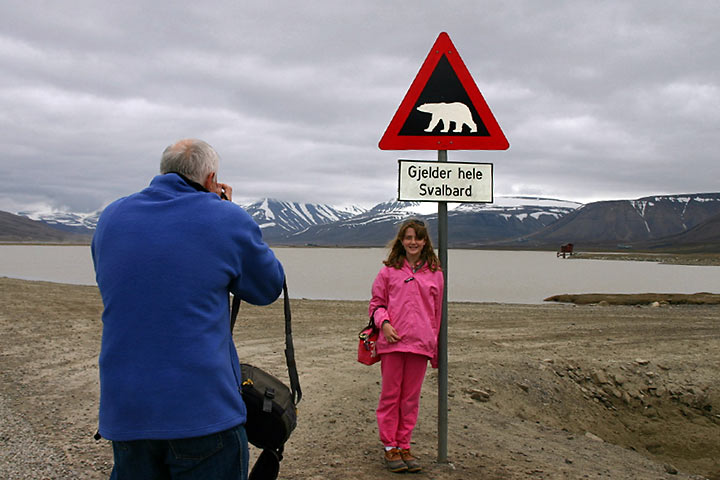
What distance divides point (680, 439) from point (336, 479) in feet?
14.1

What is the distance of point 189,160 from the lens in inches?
91.4

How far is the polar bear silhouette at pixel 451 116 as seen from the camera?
4.12 meters

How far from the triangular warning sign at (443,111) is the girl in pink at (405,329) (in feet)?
2.17

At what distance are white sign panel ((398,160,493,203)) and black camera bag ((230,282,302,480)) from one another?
1832 millimetres

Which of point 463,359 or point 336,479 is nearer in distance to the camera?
point 336,479

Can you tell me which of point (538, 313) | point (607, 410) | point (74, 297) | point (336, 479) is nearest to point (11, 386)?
point (336, 479)

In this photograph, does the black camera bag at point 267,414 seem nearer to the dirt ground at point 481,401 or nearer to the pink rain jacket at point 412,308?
the pink rain jacket at point 412,308

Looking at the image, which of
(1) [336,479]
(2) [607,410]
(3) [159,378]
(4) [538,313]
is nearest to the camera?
(3) [159,378]

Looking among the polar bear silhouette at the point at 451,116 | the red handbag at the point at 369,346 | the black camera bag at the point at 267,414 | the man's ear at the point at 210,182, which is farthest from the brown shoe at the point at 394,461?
the man's ear at the point at 210,182

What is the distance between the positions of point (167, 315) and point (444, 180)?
2532 mm

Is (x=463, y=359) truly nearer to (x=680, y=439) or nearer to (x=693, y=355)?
(x=680, y=439)

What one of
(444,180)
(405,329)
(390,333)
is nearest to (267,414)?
(390,333)

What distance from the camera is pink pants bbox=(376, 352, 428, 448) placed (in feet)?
13.8

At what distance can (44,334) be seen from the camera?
9930mm
